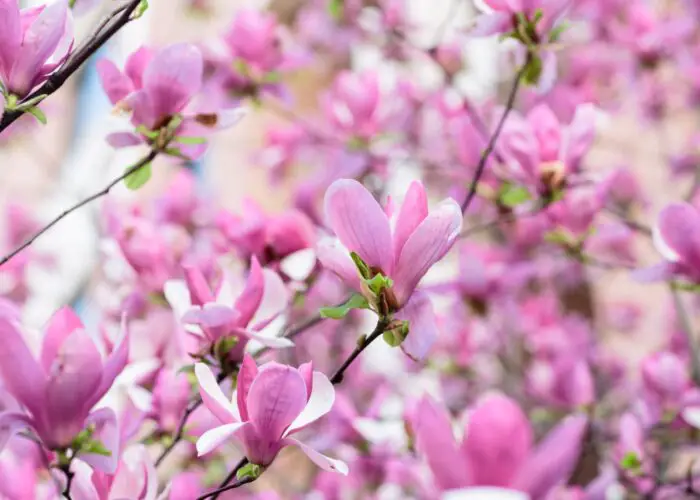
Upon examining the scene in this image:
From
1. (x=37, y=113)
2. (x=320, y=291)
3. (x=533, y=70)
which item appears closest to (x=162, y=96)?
(x=37, y=113)

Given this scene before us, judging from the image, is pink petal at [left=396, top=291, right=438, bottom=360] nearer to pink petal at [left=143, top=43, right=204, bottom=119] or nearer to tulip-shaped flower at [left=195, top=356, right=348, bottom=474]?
tulip-shaped flower at [left=195, top=356, right=348, bottom=474]

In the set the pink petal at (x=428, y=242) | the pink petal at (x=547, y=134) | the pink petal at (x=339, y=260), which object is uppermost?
the pink petal at (x=428, y=242)

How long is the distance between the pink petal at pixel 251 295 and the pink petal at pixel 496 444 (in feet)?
1.10

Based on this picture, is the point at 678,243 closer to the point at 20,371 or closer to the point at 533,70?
the point at 533,70

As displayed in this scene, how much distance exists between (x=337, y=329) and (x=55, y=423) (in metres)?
1.66

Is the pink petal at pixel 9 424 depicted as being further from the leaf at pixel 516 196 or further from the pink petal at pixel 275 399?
the leaf at pixel 516 196

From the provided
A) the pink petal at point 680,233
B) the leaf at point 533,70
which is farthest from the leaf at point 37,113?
the pink petal at point 680,233

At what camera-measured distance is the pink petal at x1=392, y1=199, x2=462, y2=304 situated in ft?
2.03

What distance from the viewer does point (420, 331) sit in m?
0.66

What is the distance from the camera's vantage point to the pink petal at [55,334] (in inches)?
25.1

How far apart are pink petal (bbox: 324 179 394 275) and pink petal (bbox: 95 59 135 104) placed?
332 millimetres

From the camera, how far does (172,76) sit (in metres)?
0.81

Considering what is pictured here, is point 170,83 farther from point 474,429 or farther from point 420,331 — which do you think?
point 474,429

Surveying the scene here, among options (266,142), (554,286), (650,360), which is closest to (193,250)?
(266,142)
